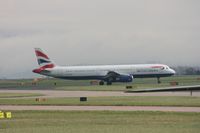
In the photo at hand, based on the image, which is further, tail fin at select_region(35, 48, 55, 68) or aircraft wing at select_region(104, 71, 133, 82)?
tail fin at select_region(35, 48, 55, 68)

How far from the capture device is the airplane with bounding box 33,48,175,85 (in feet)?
326

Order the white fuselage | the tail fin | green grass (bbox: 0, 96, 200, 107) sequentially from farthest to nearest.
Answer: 1. the tail fin
2. the white fuselage
3. green grass (bbox: 0, 96, 200, 107)

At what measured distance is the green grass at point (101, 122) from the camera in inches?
866

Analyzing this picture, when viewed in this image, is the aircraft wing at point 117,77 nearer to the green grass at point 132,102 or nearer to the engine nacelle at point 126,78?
the engine nacelle at point 126,78

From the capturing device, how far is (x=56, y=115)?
30141 mm

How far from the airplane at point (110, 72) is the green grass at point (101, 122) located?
6799 cm

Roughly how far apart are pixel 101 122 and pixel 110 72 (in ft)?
249

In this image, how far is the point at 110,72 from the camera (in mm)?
101188

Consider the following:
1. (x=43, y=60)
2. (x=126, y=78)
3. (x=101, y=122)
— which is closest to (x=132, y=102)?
(x=101, y=122)

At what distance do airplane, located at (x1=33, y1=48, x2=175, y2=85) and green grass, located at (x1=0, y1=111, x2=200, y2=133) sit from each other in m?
68.0

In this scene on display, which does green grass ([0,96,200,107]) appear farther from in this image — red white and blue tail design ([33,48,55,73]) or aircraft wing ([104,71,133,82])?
red white and blue tail design ([33,48,55,73])

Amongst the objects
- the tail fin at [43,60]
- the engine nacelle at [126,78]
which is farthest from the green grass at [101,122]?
the tail fin at [43,60]

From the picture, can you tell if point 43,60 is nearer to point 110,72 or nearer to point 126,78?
point 110,72

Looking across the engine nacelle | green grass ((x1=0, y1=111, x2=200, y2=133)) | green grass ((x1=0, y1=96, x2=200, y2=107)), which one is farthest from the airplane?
green grass ((x1=0, y1=111, x2=200, y2=133))
